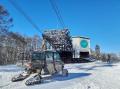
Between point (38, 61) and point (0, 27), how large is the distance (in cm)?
2815

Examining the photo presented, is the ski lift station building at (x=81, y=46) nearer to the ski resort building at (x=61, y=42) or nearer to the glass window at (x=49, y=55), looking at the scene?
the ski resort building at (x=61, y=42)

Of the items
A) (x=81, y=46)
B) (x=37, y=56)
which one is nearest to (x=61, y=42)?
(x=81, y=46)

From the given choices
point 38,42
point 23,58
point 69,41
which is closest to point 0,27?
point 69,41

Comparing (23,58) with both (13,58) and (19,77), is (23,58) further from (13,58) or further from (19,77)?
(13,58)

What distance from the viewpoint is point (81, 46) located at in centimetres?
7600

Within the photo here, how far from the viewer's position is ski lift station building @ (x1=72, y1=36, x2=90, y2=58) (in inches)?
2935

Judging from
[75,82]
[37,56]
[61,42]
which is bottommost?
[75,82]

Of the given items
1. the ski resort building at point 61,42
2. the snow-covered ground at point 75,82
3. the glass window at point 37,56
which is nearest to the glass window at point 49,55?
the glass window at point 37,56

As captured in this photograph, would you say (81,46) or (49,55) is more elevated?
(81,46)

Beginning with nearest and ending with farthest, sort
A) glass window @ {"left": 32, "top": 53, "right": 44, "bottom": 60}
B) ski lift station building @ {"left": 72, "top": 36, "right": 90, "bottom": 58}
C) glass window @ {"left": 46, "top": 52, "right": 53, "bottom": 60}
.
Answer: glass window @ {"left": 32, "top": 53, "right": 44, "bottom": 60}
glass window @ {"left": 46, "top": 52, "right": 53, "bottom": 60}
ski lift station building @ {"left": 72, "top": 36, "right": 90, "bottom": 58}

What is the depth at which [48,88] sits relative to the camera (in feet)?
44.7

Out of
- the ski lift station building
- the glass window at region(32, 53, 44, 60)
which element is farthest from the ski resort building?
the glass window at region(32, 53, 44, 60)

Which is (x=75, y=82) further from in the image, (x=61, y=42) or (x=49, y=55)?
(x=61, y=42)

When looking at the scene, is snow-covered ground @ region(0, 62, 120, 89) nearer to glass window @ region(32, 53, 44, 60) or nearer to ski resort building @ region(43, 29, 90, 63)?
glass window @ region(32, 53, 44, 60)
